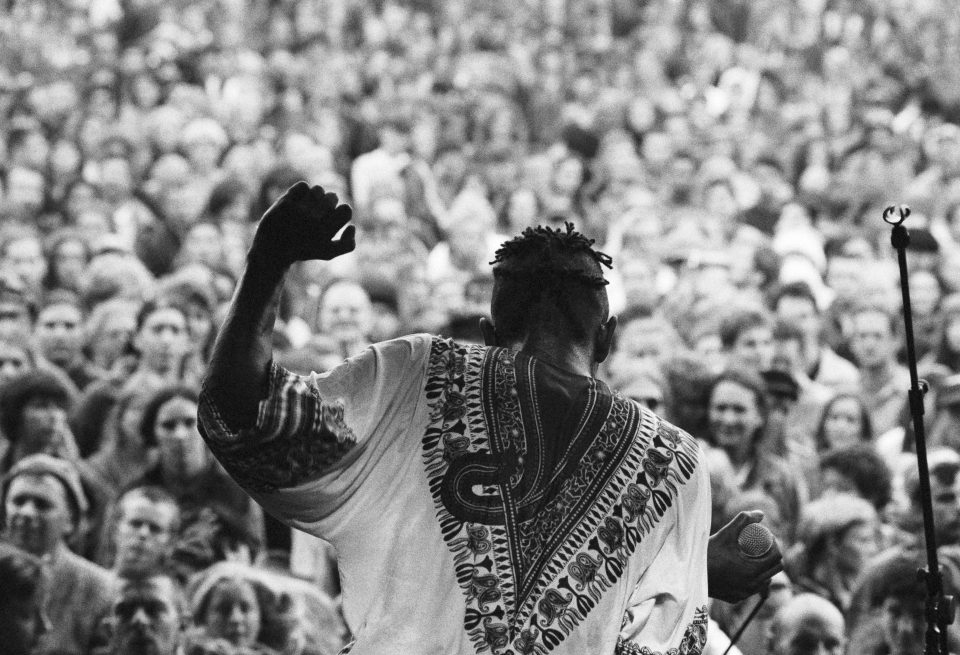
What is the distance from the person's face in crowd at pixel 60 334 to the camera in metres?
10.6

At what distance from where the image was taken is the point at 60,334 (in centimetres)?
1067

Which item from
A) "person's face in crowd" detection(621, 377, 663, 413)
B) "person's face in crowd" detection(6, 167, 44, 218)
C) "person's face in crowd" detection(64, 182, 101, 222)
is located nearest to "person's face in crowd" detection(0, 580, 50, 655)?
"person's face in crowd" detection(621, 377, 663, 413)

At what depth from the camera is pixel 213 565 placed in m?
8.14

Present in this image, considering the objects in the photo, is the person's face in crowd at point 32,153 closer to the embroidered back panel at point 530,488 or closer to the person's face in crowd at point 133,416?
the person's face in crowd at point 133,416

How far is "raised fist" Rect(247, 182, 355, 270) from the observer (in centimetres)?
361

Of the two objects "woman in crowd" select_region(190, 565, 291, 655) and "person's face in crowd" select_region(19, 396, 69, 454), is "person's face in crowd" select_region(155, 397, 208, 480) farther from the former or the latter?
"woman in crowd" select_region(190, 565, 291, 655)

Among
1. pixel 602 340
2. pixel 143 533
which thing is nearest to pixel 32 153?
pixel 143 533

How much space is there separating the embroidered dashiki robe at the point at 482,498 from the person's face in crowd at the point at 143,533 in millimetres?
4325

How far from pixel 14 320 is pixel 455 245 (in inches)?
153

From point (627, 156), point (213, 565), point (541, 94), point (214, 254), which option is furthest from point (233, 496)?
point (541, 94)

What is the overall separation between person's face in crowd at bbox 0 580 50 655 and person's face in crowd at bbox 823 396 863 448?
14.0ft

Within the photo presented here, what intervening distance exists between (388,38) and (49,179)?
17.2 ft

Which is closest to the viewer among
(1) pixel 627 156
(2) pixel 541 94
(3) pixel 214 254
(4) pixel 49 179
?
(3) pixel 214 254

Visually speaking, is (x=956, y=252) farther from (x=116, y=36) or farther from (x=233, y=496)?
(x=116, y=36)
